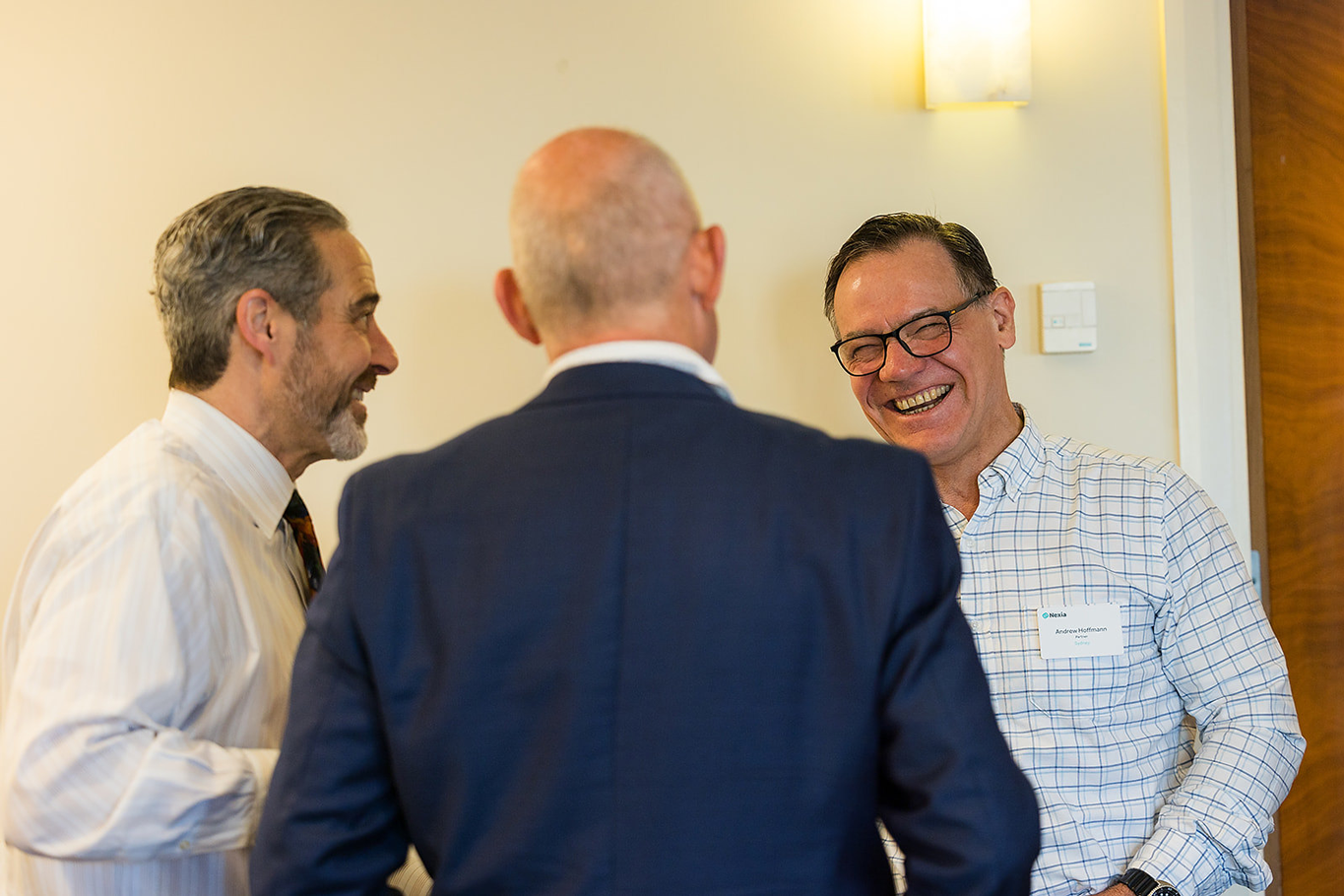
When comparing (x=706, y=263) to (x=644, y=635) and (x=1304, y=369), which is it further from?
(x=1304, y=369)

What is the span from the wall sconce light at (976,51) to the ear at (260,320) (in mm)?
1405

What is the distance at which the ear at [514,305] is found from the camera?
114 centimetres

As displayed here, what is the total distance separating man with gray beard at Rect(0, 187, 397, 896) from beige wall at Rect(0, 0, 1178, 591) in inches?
20.1

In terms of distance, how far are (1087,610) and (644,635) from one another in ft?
3.41

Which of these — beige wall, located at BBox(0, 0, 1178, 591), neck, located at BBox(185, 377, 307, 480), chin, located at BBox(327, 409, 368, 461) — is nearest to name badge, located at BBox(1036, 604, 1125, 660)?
beige wall, located at BBox(0, 0, 1178, 591)

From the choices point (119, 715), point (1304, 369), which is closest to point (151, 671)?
point (119, 715)

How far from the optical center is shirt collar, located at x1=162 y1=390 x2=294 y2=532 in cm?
167

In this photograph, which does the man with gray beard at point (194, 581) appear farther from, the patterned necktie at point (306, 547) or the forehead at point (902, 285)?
the forehead at point (902, 285)

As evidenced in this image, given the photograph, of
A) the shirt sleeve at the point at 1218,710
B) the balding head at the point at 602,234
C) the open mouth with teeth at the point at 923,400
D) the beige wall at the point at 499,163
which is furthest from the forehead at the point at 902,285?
the balding head at the point at 602,234

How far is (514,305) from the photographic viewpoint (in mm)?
1154

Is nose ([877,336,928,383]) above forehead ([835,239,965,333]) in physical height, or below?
below

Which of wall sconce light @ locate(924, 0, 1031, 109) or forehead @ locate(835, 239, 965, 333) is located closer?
forehead @ locate(835, 239, 965, 333)

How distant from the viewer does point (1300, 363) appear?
8.27 feet

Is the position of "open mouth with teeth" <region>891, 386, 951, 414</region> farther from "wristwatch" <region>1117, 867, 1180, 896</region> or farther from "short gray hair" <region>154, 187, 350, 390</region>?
"short gray hair" <region>154, 187, 350, 390</region>
